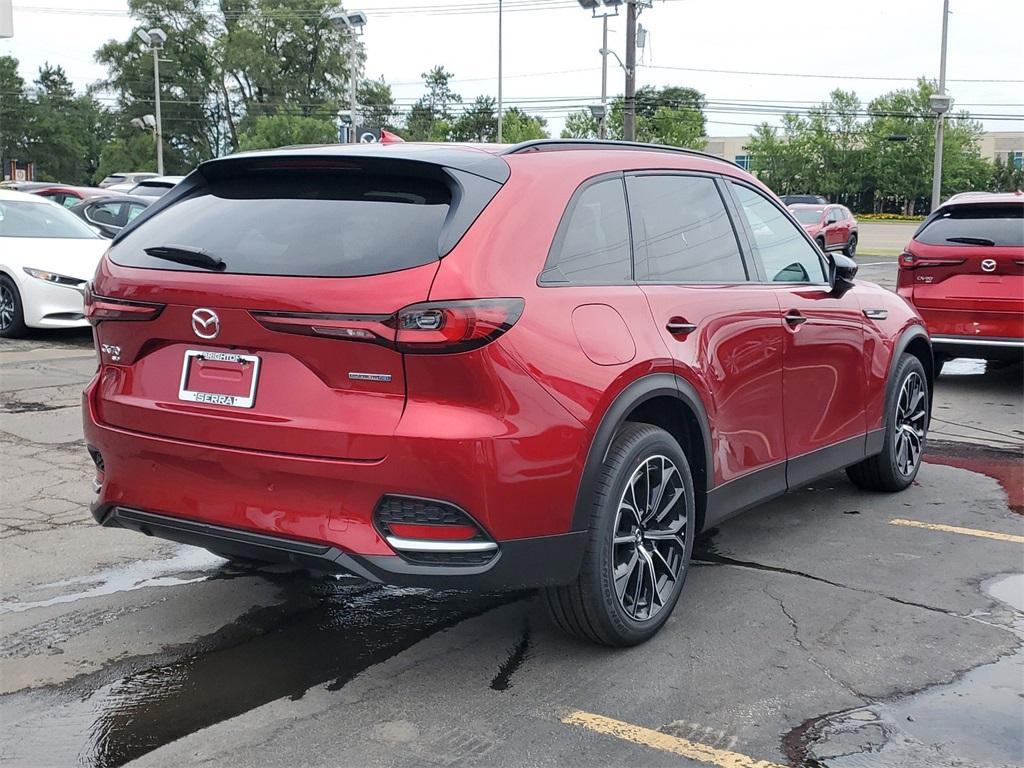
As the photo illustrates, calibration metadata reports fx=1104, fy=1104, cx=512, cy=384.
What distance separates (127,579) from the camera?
464 cm

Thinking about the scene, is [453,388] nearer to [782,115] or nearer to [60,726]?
[60,726]

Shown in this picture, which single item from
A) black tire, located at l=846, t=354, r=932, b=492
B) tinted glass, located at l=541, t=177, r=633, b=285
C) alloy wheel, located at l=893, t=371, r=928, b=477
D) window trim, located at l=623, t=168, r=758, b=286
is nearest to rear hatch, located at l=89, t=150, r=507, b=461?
tinted glass, located at l=541, t=177, r=633, b=285

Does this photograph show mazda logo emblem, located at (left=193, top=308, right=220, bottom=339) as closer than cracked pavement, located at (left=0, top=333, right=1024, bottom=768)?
No

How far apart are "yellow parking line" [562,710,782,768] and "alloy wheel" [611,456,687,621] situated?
522mm

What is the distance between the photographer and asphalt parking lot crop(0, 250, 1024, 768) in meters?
3.23

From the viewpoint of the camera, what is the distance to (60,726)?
330cm

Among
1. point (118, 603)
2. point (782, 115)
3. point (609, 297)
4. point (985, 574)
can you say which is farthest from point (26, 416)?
point (782, 115)

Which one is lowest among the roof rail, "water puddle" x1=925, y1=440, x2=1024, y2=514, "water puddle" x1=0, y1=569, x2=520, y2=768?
"water puddle" x1=0, y1=569, x2=520, y2=768

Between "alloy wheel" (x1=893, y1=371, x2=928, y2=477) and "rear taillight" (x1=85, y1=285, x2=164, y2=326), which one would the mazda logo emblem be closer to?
"rear taillight" (x1=85, y1=285, x2=164, y2=326)

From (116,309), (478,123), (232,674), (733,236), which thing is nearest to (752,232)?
(733,236)

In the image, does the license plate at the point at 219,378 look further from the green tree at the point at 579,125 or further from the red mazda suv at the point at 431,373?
the green tree at the point at 579,125

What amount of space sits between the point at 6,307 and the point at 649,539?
392 inches

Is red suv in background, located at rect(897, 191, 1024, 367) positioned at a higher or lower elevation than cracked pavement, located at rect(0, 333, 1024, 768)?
higher

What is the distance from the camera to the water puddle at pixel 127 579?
14.3ft
